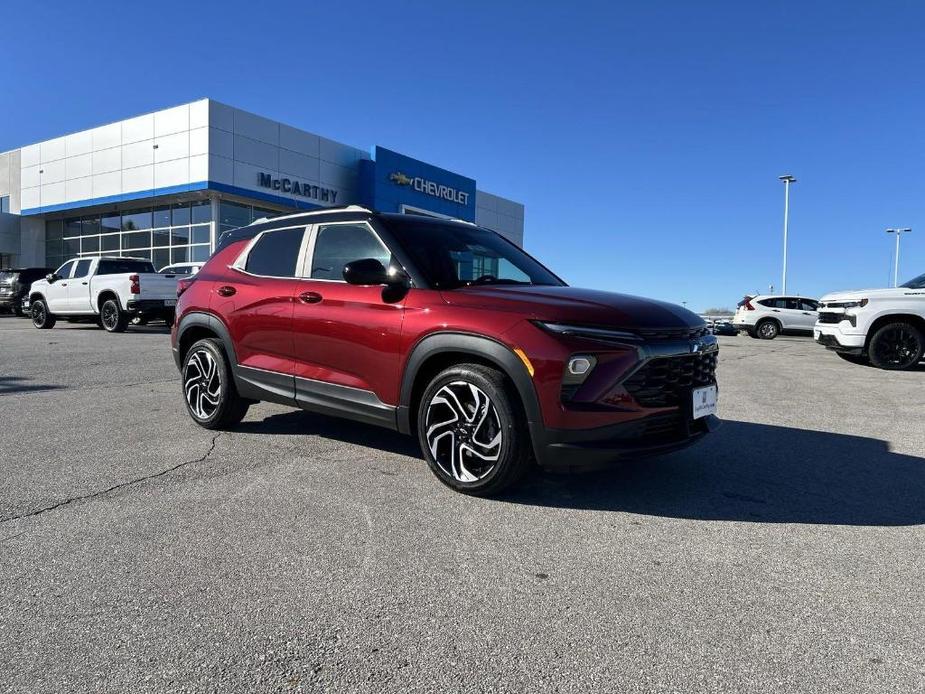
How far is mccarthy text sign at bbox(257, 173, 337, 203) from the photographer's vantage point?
2528 cm

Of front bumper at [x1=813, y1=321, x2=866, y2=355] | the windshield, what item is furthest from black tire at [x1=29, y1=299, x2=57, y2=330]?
front bumper at [x1=813, y1=321, x2=866, y2=355]

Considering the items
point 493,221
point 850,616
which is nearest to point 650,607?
point 850,616

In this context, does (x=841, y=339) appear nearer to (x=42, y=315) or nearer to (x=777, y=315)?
(x=777, y=315)

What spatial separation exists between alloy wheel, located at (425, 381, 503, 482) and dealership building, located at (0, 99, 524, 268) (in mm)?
18752

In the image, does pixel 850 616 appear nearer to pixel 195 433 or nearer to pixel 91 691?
pixel 91 691

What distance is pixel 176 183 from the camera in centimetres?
2405

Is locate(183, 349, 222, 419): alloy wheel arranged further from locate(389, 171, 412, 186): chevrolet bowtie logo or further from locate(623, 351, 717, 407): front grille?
locate(389, 171, 412, 186): chevrolet bowtie logo

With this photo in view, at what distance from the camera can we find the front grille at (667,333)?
11.2 feet

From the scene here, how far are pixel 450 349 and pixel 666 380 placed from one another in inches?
48.7

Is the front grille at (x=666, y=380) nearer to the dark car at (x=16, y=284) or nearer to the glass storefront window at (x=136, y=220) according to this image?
the dark car at (x=16, y=284)

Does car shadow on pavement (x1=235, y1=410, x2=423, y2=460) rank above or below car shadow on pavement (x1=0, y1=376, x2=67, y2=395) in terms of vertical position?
below

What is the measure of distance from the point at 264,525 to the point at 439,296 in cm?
161

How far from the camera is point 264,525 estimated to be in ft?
10.4

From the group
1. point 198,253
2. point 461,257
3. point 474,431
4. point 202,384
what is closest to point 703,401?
point 474,431
